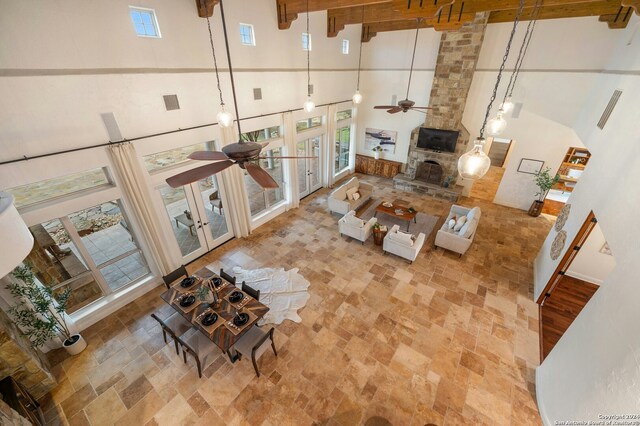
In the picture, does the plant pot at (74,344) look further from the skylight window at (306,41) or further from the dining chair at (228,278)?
the skylight window at (306,41)

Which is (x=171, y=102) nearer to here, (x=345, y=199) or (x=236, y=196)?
(x=236, y=196)

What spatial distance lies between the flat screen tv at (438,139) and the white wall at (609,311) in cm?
426

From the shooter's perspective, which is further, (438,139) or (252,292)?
(438,139)

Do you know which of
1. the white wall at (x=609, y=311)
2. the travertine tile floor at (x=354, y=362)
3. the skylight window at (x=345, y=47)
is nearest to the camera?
the white wall at (x=609, y=311)

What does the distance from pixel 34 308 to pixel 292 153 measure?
248 inches

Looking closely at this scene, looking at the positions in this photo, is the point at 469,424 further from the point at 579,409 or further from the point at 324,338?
the point at 324,338

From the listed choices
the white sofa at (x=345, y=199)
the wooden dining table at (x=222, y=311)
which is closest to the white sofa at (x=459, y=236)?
the white sofa at (x=345, y=199)

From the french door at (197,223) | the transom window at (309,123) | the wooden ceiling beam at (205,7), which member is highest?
the wooden ceiling beam at (205,7)

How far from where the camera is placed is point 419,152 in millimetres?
10039

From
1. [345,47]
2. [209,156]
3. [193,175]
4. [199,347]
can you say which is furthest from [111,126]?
[345,47]

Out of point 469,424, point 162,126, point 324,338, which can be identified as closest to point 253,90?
point 162,126

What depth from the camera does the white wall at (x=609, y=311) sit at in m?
2.54

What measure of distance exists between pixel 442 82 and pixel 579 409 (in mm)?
9010

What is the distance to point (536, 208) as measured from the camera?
8523 mm
